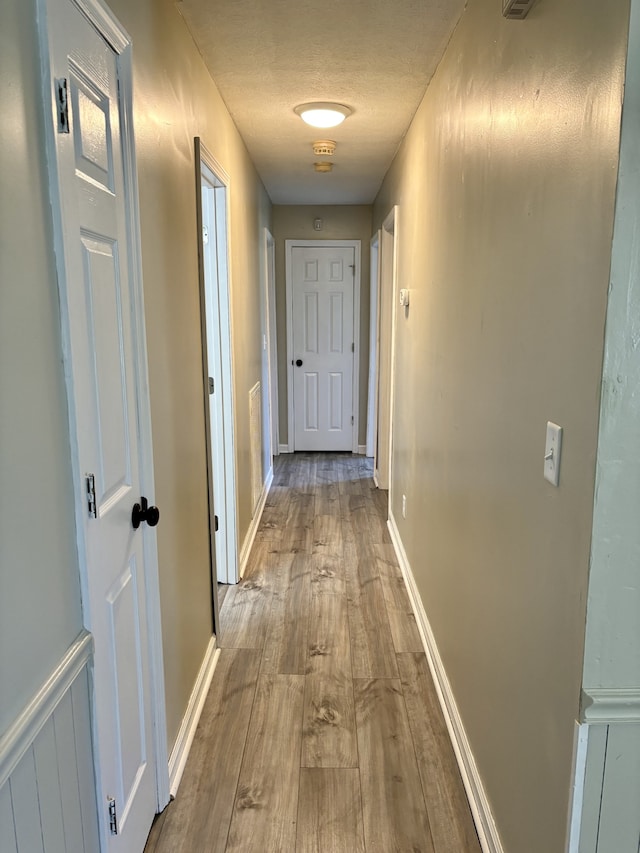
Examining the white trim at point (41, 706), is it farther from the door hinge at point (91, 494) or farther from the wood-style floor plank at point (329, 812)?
the wood-style floor plank at point (329, 812)

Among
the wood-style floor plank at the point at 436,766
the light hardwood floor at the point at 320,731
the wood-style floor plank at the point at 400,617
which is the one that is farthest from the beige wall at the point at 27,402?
the wood-style floor plank at the point at 400,617

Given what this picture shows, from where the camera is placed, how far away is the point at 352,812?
1746mm

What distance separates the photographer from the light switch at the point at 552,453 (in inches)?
43.8

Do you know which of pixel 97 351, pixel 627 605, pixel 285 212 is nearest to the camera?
pixel 627 605

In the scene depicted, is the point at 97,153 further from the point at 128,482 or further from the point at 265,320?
the point at 265,320

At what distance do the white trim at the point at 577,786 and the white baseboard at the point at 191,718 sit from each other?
47.0 inches

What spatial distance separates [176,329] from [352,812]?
1.54m

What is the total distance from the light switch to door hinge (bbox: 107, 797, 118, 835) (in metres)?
1.17

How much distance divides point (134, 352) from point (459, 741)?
1.57m

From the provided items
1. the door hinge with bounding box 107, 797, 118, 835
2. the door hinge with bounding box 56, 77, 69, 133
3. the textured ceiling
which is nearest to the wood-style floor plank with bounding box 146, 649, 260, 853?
the door hinge with bounding box 107, 797, 118, 835

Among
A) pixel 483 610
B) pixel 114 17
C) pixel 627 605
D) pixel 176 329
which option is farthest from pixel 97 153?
pixel 483 610

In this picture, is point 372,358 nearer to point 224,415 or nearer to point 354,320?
point 354,320

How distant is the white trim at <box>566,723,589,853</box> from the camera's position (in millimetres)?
1042

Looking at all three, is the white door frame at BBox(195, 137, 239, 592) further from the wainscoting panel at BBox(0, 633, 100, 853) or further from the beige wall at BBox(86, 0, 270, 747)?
the wainscoting panel at BBox(0, 633, 100, 853)
